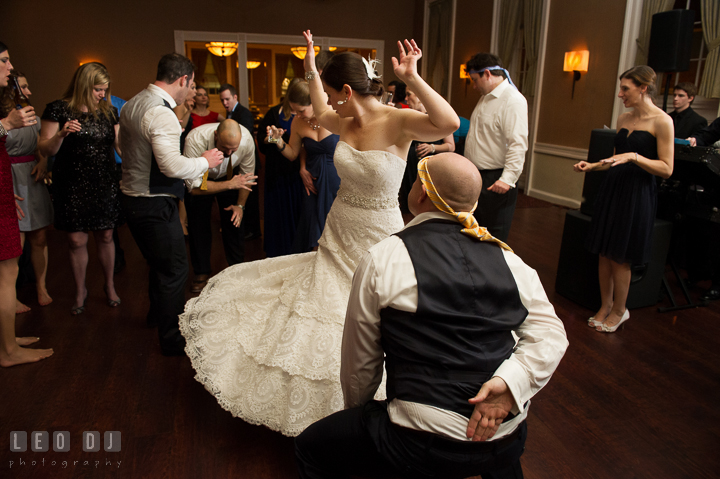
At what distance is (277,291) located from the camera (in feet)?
7.42

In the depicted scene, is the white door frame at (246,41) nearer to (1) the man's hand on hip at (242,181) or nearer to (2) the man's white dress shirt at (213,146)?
(2) the man's white dress shirt at (213,146)

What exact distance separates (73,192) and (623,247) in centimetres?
340

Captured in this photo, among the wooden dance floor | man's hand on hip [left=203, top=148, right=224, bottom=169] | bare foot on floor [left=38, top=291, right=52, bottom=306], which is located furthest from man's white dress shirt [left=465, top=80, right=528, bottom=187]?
bare foot on floor [left=38, top=291, right=52, bottom=306]

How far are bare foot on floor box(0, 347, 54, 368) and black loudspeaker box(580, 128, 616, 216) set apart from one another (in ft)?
11.6

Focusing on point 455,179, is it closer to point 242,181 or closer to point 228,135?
point 242,181

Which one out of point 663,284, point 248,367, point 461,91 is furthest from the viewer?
point 461,91

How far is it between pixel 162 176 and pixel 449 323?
6.17 ft

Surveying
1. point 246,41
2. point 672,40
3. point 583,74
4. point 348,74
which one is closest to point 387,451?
point 348,74

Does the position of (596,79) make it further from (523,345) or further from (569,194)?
(523,345)

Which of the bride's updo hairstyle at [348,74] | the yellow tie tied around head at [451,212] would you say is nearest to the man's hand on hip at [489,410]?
the yellow tie tied around head at [451,212]

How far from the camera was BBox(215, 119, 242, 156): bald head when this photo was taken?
3.02 m

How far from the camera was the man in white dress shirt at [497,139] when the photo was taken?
10.9ft

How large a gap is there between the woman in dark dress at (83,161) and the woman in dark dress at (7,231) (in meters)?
0.37

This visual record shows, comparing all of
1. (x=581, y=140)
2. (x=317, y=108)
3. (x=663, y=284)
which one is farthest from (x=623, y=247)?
(x=581, y=140)
